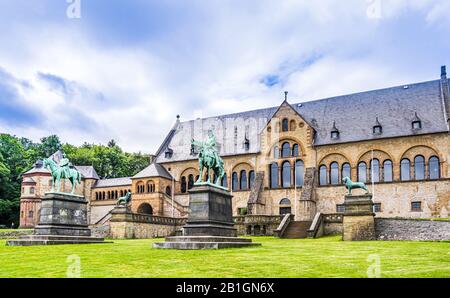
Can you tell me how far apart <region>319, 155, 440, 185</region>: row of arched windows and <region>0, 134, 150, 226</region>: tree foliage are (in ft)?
155

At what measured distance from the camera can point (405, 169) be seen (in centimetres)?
5006

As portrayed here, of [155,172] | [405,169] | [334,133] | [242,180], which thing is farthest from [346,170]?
[155,172]

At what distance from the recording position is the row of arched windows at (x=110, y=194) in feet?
232

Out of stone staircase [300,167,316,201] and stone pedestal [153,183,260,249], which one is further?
stone staircase [300,167,316,201]

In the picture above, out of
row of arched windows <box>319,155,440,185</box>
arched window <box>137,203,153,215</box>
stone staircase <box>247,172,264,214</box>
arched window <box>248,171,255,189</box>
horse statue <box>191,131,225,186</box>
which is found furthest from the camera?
arched window <box>137,203,153,215</box>

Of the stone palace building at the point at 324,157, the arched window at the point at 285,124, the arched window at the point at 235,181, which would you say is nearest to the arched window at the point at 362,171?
the stone palace building at the point at 324,157

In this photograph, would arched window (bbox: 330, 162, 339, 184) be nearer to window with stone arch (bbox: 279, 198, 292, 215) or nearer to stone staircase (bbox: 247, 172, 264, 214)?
window with stone arch (bbox: 279, 198, 292, 215)

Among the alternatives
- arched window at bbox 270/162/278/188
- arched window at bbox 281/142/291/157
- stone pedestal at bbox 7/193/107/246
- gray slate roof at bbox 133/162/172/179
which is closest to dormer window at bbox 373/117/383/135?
arched window at bbox 281/142/291/157

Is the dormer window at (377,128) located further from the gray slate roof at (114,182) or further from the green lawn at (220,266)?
the gray slate roof at (114,182)

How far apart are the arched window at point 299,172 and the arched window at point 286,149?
1.50m

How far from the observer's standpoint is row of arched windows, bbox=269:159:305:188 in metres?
55.9

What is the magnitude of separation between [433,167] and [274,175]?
56.1ft

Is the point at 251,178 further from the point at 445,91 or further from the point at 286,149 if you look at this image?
the point at 445,91
